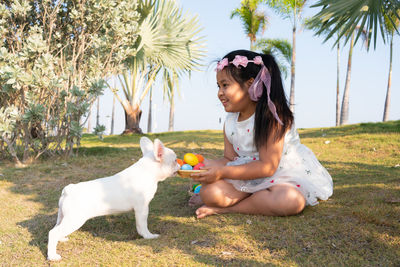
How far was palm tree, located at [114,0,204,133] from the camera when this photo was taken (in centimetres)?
1138

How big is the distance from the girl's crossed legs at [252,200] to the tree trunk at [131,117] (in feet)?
32.8

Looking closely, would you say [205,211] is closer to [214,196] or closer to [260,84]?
[214,196]

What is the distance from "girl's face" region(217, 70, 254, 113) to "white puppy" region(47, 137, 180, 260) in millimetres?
701

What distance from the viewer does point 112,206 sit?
2316mm

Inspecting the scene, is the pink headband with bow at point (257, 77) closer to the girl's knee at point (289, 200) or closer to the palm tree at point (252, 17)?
the girl's knee at point (289, 200)

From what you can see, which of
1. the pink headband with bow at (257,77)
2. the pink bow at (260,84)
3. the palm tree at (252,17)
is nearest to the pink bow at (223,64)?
the pink headband with bow at (257,77)

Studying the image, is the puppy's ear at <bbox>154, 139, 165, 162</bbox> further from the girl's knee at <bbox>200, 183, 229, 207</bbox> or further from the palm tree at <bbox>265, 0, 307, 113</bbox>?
the palm tree at <bbox>265, 0, 307, 113</bbox>

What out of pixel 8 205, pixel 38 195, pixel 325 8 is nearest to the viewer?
pixel 8 205

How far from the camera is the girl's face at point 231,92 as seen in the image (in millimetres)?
2781

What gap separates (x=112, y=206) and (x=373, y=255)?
1772 millimetres

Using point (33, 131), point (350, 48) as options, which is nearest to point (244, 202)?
point (33, 131)

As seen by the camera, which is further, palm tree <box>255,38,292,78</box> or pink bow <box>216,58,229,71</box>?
palm tree <box>255,38,292,78</box>

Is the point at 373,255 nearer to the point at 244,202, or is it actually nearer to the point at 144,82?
the point at 244,202

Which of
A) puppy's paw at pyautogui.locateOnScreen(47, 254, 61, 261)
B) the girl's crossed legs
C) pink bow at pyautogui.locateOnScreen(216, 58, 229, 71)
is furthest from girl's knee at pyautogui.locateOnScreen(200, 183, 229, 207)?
puppy's paw at pyautogui.locateOnScreen(47, 254, 61, 261)
